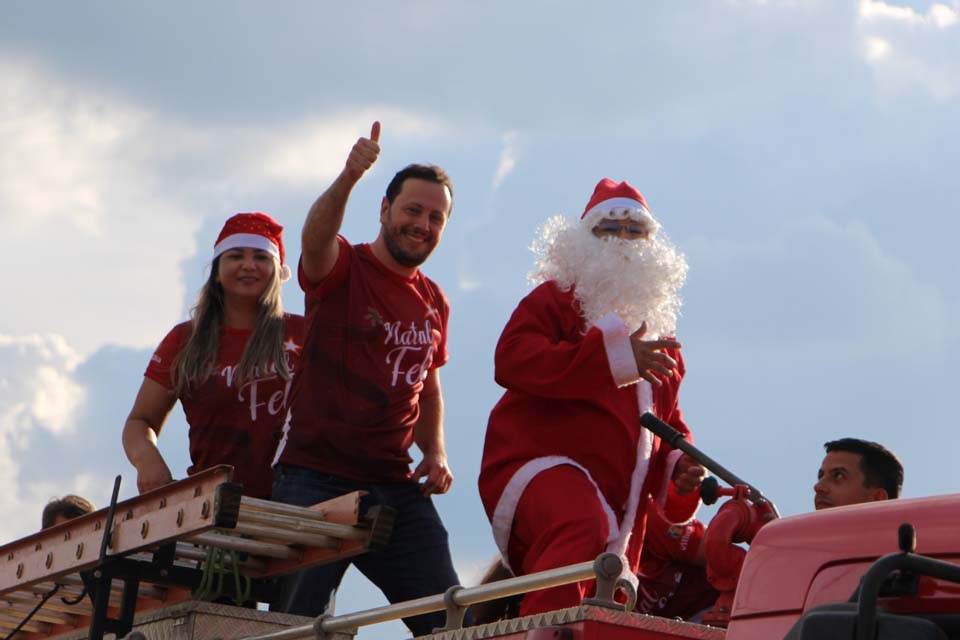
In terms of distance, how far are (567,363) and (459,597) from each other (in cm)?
157

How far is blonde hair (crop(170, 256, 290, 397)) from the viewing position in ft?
19.1

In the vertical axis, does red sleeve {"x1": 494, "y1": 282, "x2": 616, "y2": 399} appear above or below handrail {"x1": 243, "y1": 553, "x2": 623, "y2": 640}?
above

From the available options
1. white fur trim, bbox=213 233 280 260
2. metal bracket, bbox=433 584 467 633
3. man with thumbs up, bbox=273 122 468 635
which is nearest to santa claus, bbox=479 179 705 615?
man with thumbs up, bbox=273 122 468 635

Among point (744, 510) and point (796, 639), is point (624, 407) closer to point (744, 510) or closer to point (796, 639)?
point (744, 510)

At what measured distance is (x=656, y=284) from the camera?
5777mm

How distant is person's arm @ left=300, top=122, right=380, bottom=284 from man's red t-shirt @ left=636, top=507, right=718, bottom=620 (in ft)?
5.27

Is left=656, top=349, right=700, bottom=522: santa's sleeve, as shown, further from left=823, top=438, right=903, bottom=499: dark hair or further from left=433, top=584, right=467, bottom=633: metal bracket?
left=433, top=584, right=467, bottom=633: metal bracket

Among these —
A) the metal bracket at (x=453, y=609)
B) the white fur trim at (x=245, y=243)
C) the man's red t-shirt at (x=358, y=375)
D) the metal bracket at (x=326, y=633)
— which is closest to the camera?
the metal bracket at (x=453, y=609)

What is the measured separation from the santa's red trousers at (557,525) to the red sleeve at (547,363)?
0.27m

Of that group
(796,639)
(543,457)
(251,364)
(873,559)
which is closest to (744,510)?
(543,457)

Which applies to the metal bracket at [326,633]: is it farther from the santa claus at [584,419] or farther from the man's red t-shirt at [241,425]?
the man's red t-shirt at [241,425]

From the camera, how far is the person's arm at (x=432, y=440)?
5.69 m

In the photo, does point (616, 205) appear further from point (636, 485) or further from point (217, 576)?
point (217, 576)

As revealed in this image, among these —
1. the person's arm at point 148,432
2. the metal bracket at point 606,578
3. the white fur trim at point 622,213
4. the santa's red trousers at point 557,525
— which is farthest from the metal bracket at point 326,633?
the white fur trim at point 622,213
